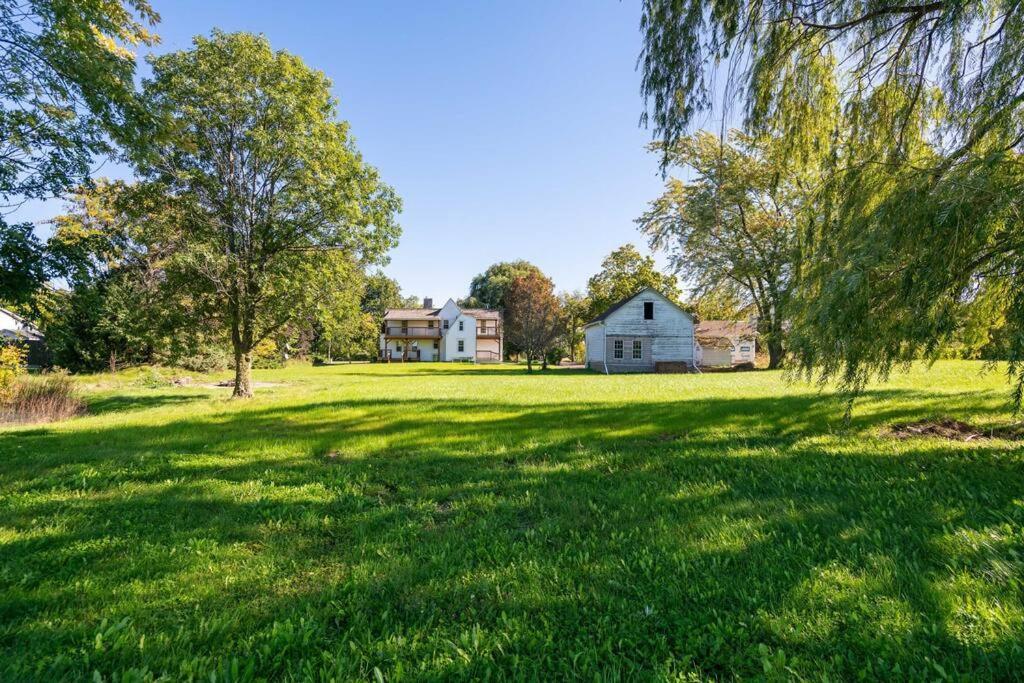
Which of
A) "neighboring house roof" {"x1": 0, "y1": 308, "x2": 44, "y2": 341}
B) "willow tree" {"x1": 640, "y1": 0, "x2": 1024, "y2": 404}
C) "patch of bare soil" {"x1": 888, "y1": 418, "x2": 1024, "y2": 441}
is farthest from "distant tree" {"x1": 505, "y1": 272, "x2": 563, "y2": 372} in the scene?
"willow tree" {"x1": 640, "y1": 0, "x2": 1024, "y2": 404}

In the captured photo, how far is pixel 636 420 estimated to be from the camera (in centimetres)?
898

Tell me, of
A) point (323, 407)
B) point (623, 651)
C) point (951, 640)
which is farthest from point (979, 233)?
point (323, 407)

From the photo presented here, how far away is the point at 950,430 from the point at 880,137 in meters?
4.59

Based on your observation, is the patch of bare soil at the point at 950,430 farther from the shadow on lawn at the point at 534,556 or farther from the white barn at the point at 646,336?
the white barn at the point at 646,336

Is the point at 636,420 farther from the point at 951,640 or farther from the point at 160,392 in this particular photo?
the point at 160,392

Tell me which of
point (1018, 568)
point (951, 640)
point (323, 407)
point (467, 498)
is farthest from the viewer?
point (323, 407)

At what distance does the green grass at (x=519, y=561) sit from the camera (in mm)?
2166

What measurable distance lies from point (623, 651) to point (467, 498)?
8.69 ft

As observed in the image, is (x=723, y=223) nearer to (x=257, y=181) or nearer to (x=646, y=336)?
(x=646, y=336)

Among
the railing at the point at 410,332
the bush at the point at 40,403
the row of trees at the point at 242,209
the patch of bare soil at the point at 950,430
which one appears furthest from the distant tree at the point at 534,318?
the patch of bare soil at the point at 950,430

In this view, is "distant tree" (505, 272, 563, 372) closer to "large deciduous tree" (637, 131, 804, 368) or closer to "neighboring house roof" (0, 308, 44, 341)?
"large deciduous tree" (637, 131, 804, 368)

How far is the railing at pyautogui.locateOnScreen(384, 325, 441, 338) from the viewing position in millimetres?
53281

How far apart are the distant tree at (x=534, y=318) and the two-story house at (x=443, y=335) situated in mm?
14365

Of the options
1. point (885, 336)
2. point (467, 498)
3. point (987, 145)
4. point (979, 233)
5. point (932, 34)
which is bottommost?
point (467, 498)
